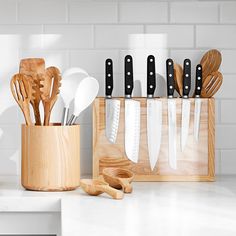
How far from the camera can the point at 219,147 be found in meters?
2.05

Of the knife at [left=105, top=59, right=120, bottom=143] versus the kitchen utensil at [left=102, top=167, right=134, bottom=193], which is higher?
the knife at [left=105, top=59, right=120, bottom=143]

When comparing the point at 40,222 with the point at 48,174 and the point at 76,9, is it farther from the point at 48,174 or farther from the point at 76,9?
the point at 76,9

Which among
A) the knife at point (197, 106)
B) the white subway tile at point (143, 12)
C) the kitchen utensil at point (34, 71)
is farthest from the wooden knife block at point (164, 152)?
the white subway tile at point (143, 12)

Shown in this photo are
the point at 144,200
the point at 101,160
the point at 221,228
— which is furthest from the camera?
the point at 101,160

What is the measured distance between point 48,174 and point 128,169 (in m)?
0.32

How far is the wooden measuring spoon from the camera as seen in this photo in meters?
1.57

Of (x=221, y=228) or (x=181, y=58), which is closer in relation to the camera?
(x=221, y=228)

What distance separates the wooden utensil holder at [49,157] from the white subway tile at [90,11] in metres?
0.50

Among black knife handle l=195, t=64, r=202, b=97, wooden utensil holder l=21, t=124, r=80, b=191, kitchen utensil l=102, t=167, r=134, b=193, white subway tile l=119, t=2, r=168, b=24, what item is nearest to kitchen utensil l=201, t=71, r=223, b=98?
black knife handle l=195, t=64, r=202, b=97

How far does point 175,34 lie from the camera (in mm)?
2035

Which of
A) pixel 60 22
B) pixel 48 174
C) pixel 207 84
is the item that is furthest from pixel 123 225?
pixel 60 22

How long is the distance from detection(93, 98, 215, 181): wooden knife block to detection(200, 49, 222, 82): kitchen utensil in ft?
0.47

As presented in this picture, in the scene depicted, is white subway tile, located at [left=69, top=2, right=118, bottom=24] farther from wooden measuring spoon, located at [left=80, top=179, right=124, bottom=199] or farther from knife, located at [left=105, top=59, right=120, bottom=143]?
wooden measuring spoon, located at [left=80, top=179, right=124, bottom=199]

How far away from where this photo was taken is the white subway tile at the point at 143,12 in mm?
2025
